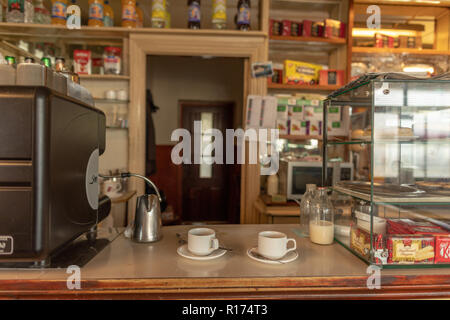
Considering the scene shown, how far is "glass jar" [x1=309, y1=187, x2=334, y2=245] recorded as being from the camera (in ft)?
3.83

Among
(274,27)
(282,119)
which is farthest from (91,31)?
(282,119)

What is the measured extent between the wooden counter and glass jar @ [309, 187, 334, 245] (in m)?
0.16

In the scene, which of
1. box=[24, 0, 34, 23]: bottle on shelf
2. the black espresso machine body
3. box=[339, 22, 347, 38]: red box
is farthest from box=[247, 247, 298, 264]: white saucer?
box=[24, 0, 34, 23]: bottle on shelf

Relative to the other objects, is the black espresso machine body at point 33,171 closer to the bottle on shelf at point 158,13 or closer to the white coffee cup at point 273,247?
the white coffee cup at point 273,247

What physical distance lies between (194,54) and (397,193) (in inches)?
85.2

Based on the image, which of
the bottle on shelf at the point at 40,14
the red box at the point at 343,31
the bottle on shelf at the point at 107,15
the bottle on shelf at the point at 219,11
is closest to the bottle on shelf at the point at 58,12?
the bottle on shelf at the point at 40,14

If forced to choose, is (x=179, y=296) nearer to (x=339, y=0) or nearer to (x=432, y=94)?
(x=432, y=94)

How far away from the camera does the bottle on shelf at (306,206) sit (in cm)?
129

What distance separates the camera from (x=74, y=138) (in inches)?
34.6

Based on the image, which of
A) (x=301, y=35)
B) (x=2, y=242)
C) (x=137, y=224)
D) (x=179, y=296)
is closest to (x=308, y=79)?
(x=301, y=35)

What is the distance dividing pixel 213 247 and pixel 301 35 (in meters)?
2.47

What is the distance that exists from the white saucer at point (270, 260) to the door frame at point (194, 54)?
5.56 ft

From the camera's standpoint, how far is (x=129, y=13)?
2.67 meters
